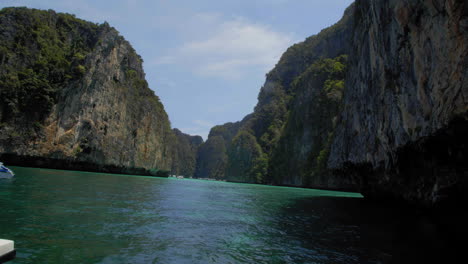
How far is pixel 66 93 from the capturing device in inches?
2356

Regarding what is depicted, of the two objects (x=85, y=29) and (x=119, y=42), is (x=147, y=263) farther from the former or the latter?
(x=85, y=29)

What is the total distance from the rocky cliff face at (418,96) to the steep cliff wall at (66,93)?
55841 millimetres

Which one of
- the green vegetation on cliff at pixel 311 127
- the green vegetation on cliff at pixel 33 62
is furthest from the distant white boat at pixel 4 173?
the green vegetation on cliff at pixel 311 127

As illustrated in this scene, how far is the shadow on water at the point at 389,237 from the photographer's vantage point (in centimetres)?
899

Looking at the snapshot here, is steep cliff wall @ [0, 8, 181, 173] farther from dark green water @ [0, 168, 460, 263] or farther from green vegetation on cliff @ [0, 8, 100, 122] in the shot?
dark green water @ [0, 168, 460, 263]

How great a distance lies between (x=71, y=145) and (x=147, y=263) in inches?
2302

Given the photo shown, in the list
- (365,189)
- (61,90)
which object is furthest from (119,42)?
(365,189)

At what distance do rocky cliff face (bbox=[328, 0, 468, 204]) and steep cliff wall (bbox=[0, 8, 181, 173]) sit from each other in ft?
183

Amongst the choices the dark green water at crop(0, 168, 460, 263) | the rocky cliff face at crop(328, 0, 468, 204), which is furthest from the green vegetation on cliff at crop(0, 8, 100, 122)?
the rocky cliff face at crop(328, 0, 468, 204)

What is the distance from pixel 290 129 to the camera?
10362 cm

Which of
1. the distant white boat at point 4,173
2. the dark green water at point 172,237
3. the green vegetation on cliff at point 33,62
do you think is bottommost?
the dark green water at point 172,237

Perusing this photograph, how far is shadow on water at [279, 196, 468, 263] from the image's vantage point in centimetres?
899

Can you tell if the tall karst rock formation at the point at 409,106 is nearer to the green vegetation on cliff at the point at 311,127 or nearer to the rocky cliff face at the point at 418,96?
the rocky cliff face at the point at 418,96

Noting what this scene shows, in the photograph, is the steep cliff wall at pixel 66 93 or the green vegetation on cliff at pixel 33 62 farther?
the steep cliff wall at pixel 66 93
